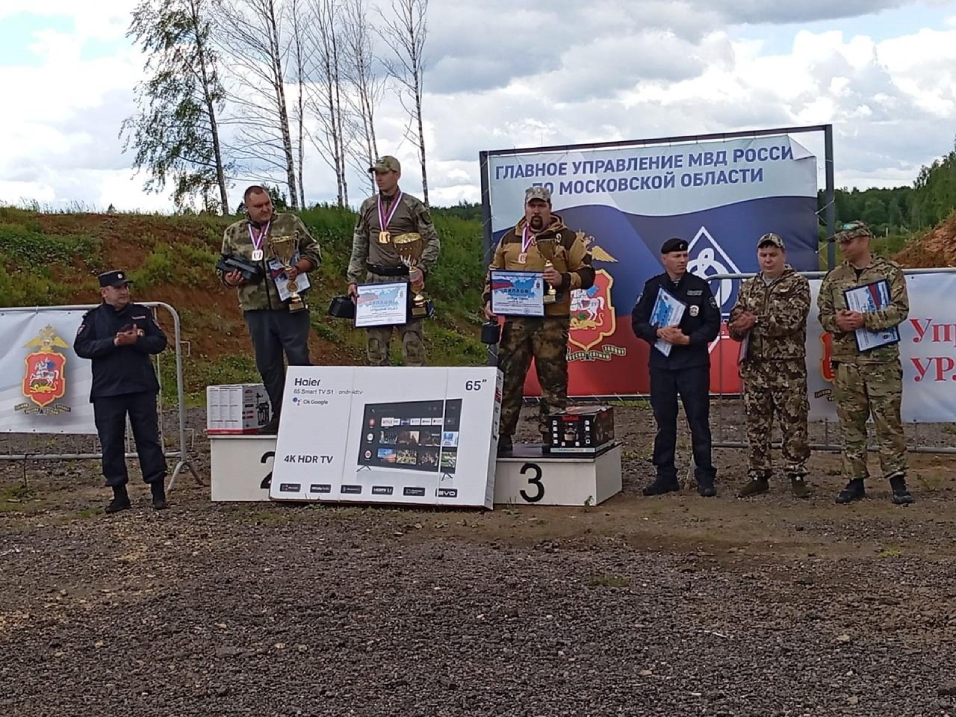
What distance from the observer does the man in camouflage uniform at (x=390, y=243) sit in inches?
344

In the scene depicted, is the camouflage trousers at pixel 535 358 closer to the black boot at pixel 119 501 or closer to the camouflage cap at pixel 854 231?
the camouflage cap at pixel 854 231

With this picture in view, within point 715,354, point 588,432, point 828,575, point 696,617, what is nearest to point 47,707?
point 696,617

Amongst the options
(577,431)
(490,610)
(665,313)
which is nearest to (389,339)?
(577,431)

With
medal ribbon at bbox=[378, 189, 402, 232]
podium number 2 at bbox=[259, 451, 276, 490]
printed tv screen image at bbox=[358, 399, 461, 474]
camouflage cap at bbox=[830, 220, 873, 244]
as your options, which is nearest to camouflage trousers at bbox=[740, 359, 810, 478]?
camouflage cap at bbox=[830, 220, 873, 244]

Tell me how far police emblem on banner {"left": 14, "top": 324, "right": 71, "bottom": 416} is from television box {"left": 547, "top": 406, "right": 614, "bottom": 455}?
4.32 meters

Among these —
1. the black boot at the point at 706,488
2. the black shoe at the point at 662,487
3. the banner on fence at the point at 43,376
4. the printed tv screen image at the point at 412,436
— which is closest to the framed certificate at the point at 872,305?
the black boot at the point at 706,488

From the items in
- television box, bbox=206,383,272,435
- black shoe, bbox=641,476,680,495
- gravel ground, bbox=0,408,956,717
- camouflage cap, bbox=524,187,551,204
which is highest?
camouflage cap, bbox=524,187,551,204

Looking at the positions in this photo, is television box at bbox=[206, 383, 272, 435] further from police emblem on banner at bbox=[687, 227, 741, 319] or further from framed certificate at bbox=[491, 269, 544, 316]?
police emblem on banner at bbox=[687, 227, 741, 319]

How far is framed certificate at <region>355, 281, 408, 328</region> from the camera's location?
8.56m

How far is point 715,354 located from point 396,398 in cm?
352

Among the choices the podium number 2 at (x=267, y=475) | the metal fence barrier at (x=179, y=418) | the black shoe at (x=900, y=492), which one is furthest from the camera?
the metal fence barrier at (x=179, y=418)

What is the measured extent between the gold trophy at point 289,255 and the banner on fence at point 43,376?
2.06 m

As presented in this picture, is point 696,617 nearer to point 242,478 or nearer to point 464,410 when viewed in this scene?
point 464,410

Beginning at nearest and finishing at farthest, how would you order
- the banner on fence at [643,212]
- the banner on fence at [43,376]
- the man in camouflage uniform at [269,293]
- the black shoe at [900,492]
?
the black shoe at [900,492] < the man in camouflage uniform at [269,293] < the banner on fence at [43,376] < the banner on fence at [643,212]
